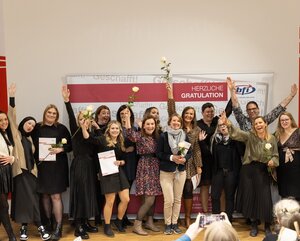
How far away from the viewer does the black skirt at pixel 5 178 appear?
190 inches

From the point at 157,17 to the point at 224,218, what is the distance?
4.04 m

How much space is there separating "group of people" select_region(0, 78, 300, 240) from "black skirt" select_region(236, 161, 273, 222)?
12 mm

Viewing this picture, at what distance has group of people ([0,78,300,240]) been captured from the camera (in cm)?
506

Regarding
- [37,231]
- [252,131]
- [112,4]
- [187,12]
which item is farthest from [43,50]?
[252,131]

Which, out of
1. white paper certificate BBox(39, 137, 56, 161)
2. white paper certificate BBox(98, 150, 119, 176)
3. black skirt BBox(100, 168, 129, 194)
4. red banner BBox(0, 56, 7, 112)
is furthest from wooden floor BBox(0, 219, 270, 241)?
red banner BBox(0, 56, 7, 112)

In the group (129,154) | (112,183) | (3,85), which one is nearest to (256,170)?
(129,154)

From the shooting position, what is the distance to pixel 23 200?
16.5 ft

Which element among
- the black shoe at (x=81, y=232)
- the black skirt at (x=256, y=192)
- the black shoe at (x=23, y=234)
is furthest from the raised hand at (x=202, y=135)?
the black shoe at (x=23, y=234)

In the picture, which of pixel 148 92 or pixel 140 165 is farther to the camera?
pixel 148 92

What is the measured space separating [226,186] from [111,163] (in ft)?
4.69

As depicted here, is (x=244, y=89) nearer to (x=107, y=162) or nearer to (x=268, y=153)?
(x=268, y=153)

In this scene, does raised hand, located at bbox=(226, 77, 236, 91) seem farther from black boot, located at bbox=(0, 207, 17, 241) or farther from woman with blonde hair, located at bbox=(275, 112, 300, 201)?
black boot, located at bbox=(0, 207, 17, 241)

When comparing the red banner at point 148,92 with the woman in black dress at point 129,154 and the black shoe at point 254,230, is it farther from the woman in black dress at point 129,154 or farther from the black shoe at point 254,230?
the black shoe at point 254,230

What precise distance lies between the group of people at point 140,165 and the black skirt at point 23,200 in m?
0.01
